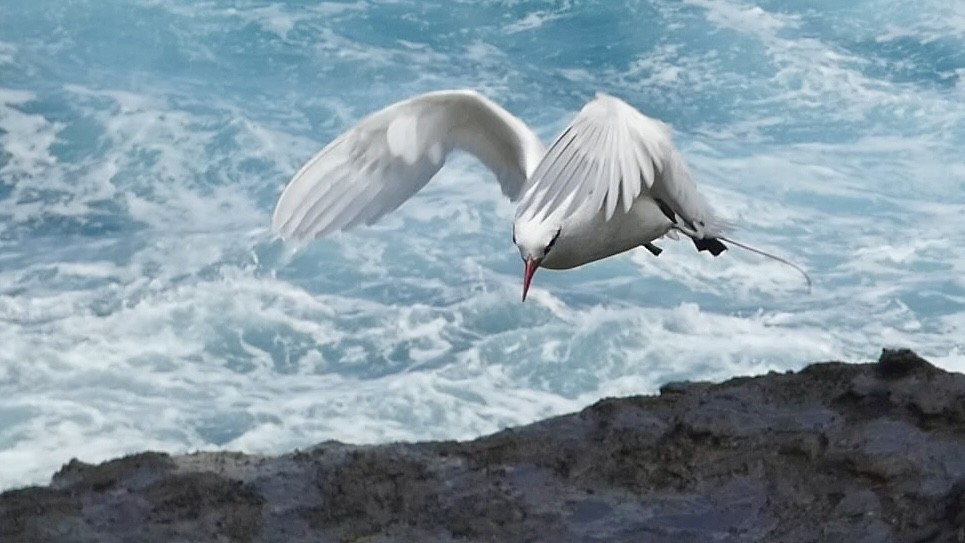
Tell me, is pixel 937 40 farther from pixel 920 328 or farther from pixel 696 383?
pixel 696 383

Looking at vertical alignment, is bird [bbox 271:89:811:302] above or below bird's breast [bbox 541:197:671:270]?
above

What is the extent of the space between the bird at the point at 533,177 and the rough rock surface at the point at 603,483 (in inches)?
17.2

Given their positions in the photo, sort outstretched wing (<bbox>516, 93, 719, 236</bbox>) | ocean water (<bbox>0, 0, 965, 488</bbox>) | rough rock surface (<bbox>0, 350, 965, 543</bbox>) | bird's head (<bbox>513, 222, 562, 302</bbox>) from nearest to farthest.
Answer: outstretched wing (<bbox>516, 93, 719, 236</bbox>) → bird's head (<bbox>513, 222, 562, 302</bbox>) → rough rock surface (<bbox>0, 350, 965, 543</bbox>) → ocean water (<bbox>0, 0, 965, 488</bbox>)

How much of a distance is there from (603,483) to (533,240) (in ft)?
2.12

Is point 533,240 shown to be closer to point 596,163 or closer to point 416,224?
point 596,163

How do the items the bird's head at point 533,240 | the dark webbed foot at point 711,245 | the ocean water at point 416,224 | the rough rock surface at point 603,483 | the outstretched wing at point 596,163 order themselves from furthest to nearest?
the ocean water at point 416,224, the dark webbed foot at point 711,245, the rough rock surface at point 603,483, the bird's head at point 533,240, the outstretched wing at point 596,163

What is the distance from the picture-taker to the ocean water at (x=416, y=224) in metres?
6.55

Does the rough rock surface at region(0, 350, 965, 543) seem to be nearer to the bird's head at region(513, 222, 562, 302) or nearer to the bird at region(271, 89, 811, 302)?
the bird at region(271, 89, 811, 302)

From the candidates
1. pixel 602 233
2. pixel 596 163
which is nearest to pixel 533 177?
pixel 596 163

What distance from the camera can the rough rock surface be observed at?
3098 millimetres

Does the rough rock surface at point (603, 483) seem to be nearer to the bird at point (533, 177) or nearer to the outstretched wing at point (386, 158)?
the bird at point (533, 177)

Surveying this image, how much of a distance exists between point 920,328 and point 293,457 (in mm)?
4615

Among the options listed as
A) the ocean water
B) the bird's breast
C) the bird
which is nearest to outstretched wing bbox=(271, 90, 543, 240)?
the bird

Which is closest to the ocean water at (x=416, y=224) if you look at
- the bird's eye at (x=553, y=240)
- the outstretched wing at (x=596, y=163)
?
the bird's eye at (x=553, y=240)
